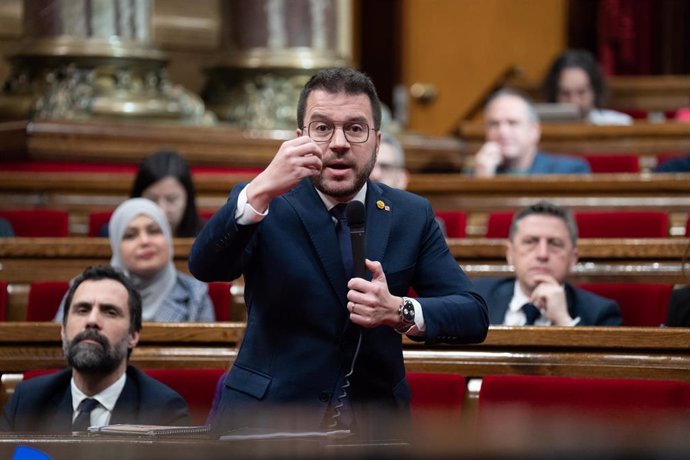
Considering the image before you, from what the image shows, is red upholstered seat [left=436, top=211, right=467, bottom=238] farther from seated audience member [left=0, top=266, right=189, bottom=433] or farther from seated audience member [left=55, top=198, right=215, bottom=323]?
seated audience member [left=0, top=266, right=189, bottom=433]

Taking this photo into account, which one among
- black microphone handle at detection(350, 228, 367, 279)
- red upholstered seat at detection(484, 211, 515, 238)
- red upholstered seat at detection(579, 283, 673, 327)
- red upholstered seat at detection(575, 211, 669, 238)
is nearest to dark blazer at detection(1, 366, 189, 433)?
black microphone handle at detection(350, 228, 367, 279)

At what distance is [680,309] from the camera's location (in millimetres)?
2131

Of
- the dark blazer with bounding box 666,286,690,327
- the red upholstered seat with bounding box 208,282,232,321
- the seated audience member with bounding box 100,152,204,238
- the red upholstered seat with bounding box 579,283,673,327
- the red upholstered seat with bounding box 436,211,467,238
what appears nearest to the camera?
the dark blazer with bounding box 666,286,690,327

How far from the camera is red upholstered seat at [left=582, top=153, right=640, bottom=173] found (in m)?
4.12

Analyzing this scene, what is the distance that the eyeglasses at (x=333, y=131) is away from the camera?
1.39 meters

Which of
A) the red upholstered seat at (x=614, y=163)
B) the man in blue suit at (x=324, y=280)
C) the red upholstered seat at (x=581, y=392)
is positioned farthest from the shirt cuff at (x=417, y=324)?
the red upholstered seat at (x=614, y=163)

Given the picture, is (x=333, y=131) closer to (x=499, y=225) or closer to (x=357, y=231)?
(x=357, y=231)

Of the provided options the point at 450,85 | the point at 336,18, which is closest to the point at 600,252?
the point at 336,18

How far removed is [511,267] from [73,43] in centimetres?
177

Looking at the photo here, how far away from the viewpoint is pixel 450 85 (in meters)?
5.75

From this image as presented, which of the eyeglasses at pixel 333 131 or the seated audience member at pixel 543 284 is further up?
the eyeglasses at pixel 333 131

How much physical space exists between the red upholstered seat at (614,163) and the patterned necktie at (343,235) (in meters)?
2.83

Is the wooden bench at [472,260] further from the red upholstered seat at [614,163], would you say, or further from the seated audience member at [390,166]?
the red upholstered seat at [614,163]

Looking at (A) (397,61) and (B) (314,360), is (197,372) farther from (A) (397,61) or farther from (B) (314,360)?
(A) (397,61)
